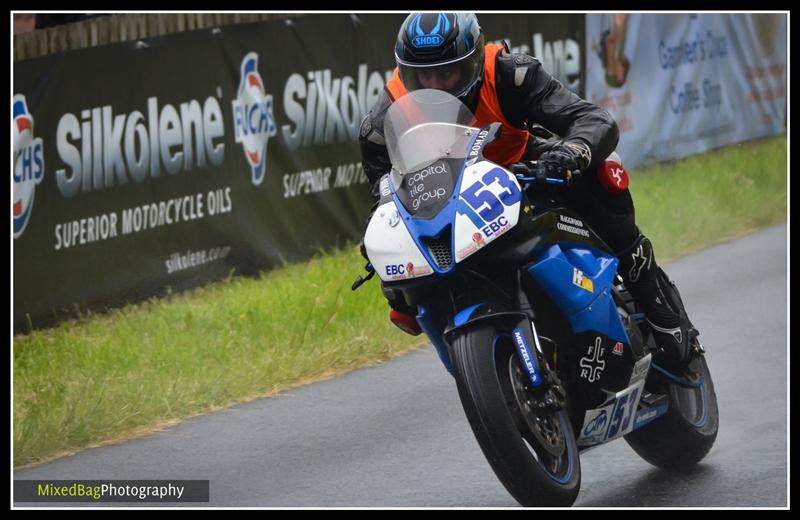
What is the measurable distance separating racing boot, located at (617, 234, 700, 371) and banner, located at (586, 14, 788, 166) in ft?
24.7

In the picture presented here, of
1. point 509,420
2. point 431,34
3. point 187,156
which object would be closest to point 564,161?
point 431,34

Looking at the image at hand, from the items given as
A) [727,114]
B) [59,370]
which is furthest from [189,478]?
[727,114]

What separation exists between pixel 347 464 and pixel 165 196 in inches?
149

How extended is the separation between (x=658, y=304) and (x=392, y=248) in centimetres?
138

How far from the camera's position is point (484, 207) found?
464cm

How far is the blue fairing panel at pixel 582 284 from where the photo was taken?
190 inches

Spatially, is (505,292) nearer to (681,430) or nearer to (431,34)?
(431,34)

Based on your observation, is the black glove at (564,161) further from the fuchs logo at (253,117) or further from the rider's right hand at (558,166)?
the fuchs logo at (253,117)

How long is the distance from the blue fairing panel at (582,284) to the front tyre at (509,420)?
30 centimetres

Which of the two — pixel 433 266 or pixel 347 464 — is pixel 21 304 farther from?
pixel 433 266

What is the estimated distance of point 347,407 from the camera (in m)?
7.14

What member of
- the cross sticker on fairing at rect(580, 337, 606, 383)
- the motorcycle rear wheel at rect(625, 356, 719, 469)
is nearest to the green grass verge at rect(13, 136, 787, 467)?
the motorcycle rear wheel at rect(625, 356, 719, 469)

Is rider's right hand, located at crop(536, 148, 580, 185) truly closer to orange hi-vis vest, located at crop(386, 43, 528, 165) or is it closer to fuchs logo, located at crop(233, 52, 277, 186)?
orange hi-vis vest, located at crop(386, 43, 528, 165)

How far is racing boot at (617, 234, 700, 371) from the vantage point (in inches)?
217
